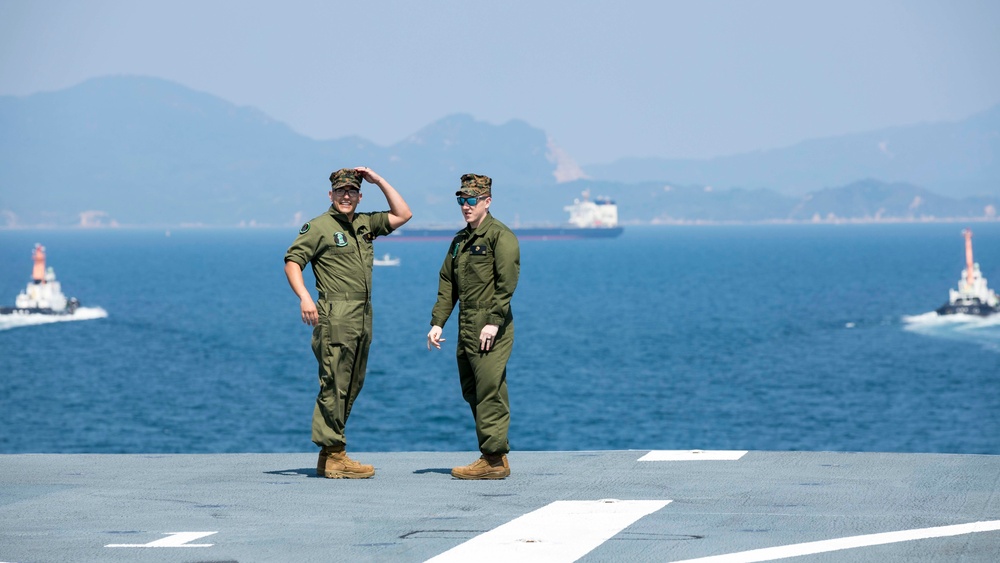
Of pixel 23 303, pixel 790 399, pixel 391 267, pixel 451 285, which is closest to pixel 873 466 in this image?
pixel 451 285

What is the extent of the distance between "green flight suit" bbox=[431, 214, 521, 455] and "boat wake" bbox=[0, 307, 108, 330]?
319 feet

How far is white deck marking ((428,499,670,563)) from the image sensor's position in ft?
23.4

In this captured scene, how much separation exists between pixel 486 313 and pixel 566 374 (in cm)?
5698

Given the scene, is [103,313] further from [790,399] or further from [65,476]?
[65,476]

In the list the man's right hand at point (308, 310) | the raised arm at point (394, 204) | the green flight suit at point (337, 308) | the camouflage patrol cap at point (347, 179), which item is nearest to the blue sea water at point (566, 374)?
the raised arm at point (394, 204)

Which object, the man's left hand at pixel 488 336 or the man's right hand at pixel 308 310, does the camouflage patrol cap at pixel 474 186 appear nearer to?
the man's left hand at pixel 488 336

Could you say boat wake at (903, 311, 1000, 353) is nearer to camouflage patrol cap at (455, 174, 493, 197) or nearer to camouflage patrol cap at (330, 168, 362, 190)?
camouflage patrol cap at (455, 174, 493, 197)

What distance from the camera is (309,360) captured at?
243ft

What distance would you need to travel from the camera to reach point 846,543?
23.7 ft

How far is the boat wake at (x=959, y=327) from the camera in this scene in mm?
86438

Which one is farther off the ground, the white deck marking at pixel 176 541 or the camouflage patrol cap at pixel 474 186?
the camouflage patrol cap at pixel 474 186

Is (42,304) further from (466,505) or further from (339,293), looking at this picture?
(466,505)

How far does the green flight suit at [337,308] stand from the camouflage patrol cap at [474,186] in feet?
2.05

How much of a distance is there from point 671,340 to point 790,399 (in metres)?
24.3
